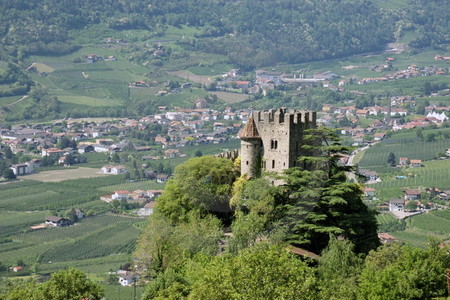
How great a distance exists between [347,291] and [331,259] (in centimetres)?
385

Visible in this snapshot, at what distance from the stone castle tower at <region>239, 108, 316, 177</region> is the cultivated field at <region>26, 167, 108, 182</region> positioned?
6558 centimetres

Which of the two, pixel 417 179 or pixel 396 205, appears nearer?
pixel 396 205

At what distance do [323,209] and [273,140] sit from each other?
4.06 meters

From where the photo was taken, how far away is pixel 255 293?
22.6m

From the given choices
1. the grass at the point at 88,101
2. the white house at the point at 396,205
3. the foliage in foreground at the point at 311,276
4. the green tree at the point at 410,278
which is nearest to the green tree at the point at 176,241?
the foliage in foreground at the point at 311,276

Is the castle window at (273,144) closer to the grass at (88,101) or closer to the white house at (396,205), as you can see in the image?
Result: the white house at (396,205)

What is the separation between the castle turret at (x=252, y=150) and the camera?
34812mm

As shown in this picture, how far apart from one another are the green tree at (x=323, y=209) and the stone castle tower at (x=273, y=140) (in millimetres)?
797

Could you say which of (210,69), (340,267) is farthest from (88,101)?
(340,267)

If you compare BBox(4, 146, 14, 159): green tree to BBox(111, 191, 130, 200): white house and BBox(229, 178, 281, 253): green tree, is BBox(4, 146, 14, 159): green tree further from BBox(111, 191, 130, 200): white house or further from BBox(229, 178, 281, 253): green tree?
BBox(229, 178, 281, 253): green tree

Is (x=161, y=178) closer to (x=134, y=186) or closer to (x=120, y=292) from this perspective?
(x=134, y=186)

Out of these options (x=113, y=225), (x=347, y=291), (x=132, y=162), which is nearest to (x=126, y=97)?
(x=132, y=162)

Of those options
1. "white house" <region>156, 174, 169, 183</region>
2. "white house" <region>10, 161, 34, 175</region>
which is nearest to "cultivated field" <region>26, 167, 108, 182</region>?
"white house" <region>10, 161, 34, 175</region>

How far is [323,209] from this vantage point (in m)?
32.3
